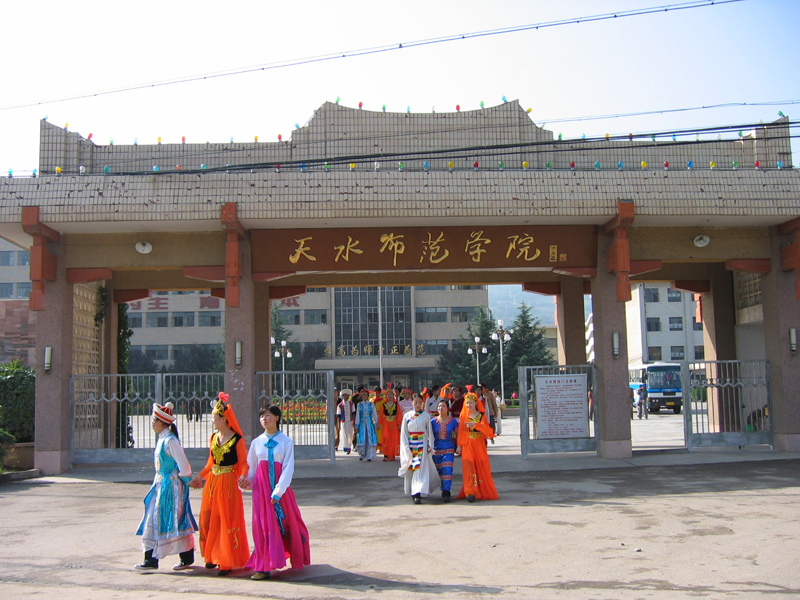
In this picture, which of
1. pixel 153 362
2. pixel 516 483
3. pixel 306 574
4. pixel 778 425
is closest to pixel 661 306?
pixel 153 362

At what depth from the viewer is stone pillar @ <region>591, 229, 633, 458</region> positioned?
1464 centimetres

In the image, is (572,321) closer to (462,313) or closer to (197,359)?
(462,313)

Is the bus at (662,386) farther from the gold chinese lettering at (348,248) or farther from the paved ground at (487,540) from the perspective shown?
the gold chinese lettering at (348,248)

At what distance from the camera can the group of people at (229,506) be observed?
21.6 ft

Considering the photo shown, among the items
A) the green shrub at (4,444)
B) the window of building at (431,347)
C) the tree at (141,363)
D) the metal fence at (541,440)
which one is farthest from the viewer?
the tree at (141,363)

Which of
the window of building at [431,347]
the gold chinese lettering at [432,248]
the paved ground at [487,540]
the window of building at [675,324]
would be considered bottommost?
the paved ground at [487,540]

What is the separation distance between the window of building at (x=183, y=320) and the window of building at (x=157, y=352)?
2221mm

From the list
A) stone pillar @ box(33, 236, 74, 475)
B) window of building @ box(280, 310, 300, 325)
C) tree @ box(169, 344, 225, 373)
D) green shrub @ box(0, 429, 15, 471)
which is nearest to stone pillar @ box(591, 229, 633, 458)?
stone pillar @ box(33, 236, 74, 475)

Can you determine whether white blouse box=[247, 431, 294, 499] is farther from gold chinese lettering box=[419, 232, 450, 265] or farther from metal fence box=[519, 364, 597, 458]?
metal fence box=[519, 364, 597, 458]

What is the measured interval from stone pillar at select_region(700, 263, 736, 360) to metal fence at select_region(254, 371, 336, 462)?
10.1 m

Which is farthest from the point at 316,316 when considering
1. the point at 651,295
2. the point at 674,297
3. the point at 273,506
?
the point at 273,506

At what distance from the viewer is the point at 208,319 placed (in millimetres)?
62219

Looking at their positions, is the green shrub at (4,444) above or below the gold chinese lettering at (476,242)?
below

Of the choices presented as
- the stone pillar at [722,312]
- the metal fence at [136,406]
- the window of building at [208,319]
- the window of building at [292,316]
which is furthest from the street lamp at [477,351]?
the metal fence at [136,406]
